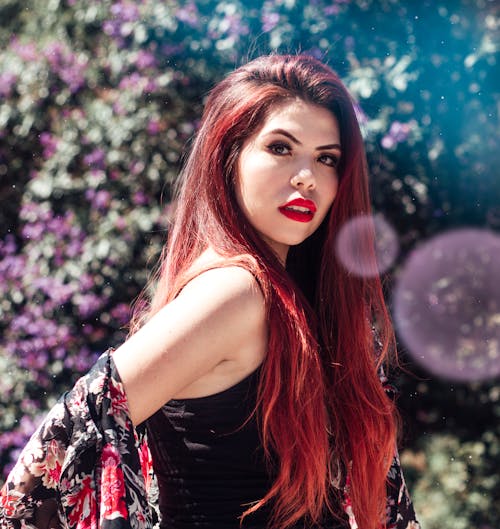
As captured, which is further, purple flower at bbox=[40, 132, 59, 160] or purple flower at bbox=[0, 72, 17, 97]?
purple flower at bbox=[0, 72, 17, 97]

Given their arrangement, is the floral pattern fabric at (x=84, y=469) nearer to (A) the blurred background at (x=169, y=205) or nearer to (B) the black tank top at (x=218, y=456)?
(B) the black tank top at (x=218, y=456)

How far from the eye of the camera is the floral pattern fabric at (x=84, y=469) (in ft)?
4.66

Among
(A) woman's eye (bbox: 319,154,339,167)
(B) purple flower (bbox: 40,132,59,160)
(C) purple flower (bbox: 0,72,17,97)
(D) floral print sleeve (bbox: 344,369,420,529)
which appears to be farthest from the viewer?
(C) purple flower (bbox: 0,72,17,97)

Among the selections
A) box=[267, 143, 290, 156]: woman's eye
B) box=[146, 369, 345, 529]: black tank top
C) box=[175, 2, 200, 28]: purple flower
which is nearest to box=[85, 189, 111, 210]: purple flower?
box=[175, 2, 200, 28]: purple flower

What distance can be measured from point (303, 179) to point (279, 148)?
0.30 ft

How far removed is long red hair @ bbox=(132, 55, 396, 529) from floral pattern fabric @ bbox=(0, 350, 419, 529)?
0.82ft

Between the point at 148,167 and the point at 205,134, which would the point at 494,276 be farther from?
the point at 205,134

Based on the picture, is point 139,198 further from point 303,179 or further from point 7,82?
point 303,179

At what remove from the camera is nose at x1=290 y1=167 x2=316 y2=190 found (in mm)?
1682

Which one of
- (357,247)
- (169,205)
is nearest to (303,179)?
(357,247)

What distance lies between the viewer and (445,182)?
3.66m

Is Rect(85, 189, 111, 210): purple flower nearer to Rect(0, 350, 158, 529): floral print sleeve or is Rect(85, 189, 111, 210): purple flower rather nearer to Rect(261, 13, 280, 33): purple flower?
Rect(261, 13, 280, 33): purple flower

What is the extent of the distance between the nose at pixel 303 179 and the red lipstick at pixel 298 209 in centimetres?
3

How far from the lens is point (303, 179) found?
1684 millimetres
